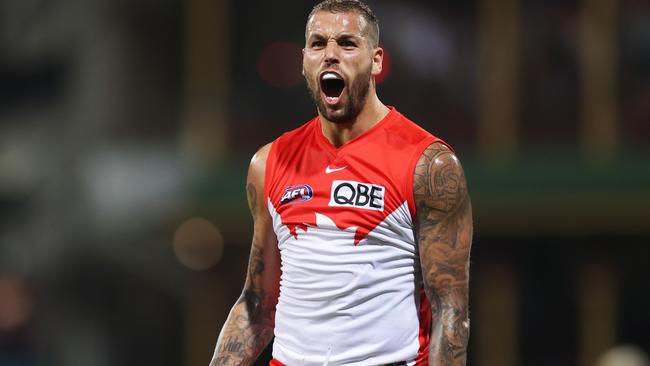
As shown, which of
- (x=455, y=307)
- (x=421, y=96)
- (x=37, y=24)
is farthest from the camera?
(x=37, y=24)

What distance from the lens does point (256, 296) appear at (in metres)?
4.30

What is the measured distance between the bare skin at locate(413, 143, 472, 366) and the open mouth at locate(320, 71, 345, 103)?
368 millimetres

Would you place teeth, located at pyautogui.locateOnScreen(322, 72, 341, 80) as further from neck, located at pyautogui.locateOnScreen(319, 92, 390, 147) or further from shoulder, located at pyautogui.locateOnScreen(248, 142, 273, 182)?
shoulder, located at pyautogui.locateOnScreen(248, 142, 273, 182)

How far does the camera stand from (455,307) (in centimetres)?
385

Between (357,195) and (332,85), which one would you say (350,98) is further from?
(357,195)

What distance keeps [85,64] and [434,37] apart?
12.4ft

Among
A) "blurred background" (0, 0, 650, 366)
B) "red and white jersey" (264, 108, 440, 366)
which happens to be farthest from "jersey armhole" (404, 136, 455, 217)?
"blurred background" (0, 0, 650, 366)

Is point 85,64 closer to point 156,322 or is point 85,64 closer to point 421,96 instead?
point 156,322

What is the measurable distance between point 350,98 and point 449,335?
848 millimetres

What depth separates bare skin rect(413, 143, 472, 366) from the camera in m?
3.82

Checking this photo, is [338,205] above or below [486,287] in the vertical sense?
above

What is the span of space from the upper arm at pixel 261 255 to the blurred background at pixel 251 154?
7093 millimetres

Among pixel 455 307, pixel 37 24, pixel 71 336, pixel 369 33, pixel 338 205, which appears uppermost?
pixel 37 24

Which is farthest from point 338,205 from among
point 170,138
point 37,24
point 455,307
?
point 37,24
